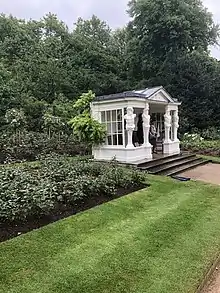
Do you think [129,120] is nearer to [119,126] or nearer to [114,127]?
[119,126]

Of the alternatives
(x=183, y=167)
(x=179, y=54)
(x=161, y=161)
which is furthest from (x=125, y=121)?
(x=179, y=54)

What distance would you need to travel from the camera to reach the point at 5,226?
5.02m

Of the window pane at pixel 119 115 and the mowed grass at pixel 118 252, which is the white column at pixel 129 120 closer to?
the window pane at pixel 119 115

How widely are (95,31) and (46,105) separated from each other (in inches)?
519

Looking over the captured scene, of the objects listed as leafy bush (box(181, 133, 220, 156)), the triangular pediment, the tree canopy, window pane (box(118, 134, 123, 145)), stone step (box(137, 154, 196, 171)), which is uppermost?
the tree canopy

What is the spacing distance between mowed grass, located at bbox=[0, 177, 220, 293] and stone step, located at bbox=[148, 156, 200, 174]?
142 inches

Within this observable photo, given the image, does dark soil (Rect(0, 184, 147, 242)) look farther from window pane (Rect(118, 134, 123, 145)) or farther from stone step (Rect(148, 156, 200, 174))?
window pane (Rect(118, 134, 123, 145))

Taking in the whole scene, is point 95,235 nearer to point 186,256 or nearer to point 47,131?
point 186,256

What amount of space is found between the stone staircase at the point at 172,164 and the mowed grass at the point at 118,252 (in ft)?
11.9

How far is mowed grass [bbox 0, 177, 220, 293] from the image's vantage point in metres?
3.71

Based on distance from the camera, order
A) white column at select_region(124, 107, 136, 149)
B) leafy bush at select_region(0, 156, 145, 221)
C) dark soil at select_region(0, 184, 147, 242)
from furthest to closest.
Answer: white column at select_region(124, 107, 136, 149), leafy bush at select_region(0, 156, 145, 221), dark soil at select_region(0, 184, 147, 242)

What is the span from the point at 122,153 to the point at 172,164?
1818mm

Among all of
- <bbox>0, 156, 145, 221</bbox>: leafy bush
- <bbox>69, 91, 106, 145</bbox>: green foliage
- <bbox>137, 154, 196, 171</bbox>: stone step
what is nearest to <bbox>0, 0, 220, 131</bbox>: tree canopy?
<bbox>69, 91, 106, 145</bbox>: green foliage

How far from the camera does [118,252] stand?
4.48m
